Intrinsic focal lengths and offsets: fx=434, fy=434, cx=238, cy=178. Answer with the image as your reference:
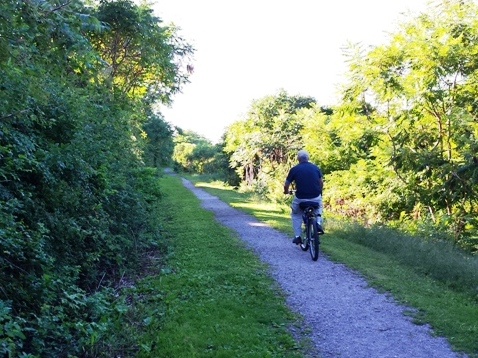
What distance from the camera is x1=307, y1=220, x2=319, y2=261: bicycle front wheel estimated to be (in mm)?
7781

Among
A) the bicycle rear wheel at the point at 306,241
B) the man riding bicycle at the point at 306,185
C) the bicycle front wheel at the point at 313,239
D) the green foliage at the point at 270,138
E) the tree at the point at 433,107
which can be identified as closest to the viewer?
the bicycle front wheel at the point at 313,239

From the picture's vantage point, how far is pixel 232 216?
586 inches

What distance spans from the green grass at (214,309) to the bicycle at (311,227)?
104 centimetres

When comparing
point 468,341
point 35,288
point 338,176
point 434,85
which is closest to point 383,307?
point 468,341

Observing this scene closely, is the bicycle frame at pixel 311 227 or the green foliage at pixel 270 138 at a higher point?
the green foliage at pixel 270 138

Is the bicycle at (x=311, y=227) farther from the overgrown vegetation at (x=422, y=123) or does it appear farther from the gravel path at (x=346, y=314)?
the overgrown vegetation at (x=422, y=123)

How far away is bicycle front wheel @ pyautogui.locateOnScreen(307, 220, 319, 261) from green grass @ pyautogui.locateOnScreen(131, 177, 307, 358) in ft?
3.34

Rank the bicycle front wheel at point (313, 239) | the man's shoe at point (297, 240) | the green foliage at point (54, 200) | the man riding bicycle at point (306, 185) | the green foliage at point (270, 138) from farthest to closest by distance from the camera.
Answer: the green foliage at point (270, 138) < the man's shoe at point (297, 240) < the man riding bicycle at point (306, 185) < the bicycle front wheel at point (313, 239) < the green foliage at point (54, 200)

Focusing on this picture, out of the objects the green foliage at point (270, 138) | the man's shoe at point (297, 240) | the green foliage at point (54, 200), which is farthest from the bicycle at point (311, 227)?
the green foliage at point (270, 138)

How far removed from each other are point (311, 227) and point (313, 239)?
0.73 ft

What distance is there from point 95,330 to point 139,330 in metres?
0.79

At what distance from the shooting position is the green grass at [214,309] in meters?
4.20

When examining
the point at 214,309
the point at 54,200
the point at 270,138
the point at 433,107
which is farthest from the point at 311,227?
the point at 270,138

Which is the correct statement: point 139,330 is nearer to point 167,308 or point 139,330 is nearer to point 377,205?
point 167,308
